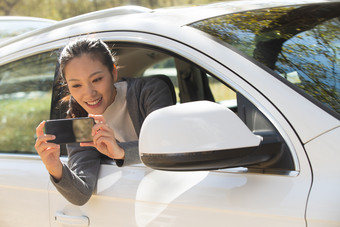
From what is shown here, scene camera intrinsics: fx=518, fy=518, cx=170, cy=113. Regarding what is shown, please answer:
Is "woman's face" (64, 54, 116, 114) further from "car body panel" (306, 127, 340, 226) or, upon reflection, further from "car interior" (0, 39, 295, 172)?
"car body panel" (306, 127, 340, 226)

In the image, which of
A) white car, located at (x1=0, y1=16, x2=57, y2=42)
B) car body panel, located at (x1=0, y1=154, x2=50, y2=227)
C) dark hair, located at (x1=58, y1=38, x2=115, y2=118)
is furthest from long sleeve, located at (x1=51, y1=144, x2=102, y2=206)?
white car, located at (x1=0, y1=16, x2=57, y2=42)

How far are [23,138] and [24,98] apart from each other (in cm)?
43

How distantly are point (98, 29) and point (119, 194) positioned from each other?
0.74m

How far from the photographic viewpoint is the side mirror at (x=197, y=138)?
1509mm

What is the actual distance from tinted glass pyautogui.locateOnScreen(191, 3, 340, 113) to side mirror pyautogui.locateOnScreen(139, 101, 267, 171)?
35 centimetres

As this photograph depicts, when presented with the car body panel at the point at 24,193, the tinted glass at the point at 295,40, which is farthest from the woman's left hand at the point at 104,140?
the tinted glass at the point at 295,40

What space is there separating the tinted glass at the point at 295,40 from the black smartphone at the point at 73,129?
22.0 inches

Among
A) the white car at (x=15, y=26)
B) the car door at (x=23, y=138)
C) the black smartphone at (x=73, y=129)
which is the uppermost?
the white car at (x=15, y=26)

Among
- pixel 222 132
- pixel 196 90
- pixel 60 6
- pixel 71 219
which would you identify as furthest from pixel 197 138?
pixel 60 6

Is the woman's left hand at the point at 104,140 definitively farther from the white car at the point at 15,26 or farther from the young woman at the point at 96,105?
the white car at the point at 15,26

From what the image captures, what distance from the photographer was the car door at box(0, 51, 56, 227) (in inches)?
85.2

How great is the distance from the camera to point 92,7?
10156 mm

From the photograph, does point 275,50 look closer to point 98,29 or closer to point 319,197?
point 319,197

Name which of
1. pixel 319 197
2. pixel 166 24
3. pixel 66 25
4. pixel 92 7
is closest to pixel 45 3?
pixel 92 7
